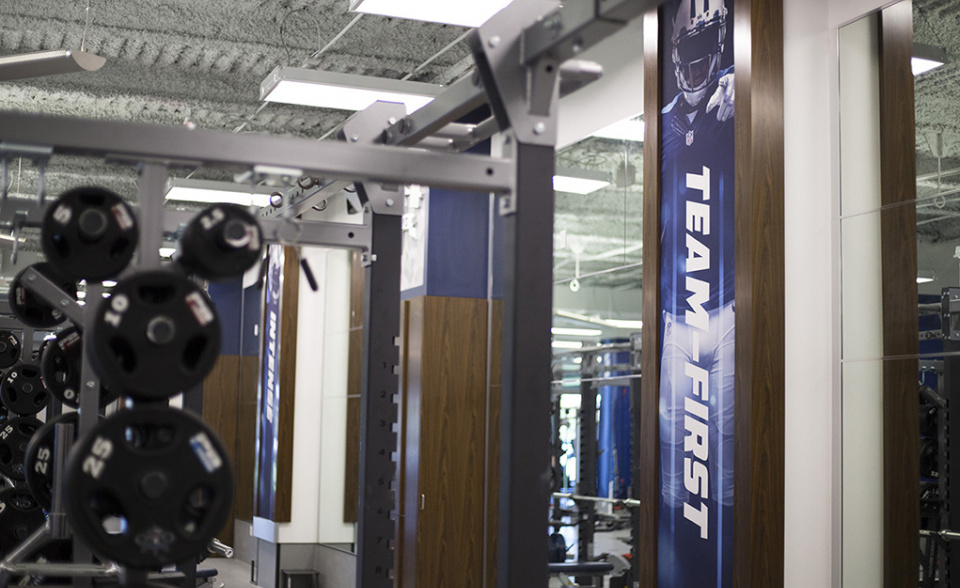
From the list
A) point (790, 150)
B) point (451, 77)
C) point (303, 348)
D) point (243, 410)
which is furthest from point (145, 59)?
point (243, 410)

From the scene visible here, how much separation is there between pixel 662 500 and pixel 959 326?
158 cm

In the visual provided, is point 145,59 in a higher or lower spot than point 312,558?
higher

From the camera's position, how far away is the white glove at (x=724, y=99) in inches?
185

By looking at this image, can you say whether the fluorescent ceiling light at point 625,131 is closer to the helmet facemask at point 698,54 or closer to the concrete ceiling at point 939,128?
the helmet facemask at point 698,54

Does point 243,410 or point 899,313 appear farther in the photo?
point 243,410

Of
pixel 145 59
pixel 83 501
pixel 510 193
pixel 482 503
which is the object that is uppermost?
pixel 145 59

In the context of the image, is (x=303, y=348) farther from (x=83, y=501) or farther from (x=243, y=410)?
(x=83, y=501)

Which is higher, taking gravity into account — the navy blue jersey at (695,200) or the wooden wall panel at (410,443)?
the navy blue jersey at (695,200)

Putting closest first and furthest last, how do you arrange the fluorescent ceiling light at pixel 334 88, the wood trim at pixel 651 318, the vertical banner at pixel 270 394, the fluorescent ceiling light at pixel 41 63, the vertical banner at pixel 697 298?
1. the fluorescent ceiling light at pixel 41 63
2. the vertical banner at pixel 697 298
3. the wood trim at pixel 651 318
4. the fluorescent ceiling light at pixel 334 88
5. the vertical banner at pixel 270 394

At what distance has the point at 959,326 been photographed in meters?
4.17

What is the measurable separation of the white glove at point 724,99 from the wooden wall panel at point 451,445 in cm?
314

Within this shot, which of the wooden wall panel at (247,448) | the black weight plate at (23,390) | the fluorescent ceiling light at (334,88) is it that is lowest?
the wooden wall panel at (247,448)

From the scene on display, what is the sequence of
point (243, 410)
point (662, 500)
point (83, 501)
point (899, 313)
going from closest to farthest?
point (83, 501)
point (899, 313)
point (662, 500)
point (243, 410)

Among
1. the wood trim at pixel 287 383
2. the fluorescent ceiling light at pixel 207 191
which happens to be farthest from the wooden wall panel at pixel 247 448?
the fluorescent ceiling light at pixel 207 191
